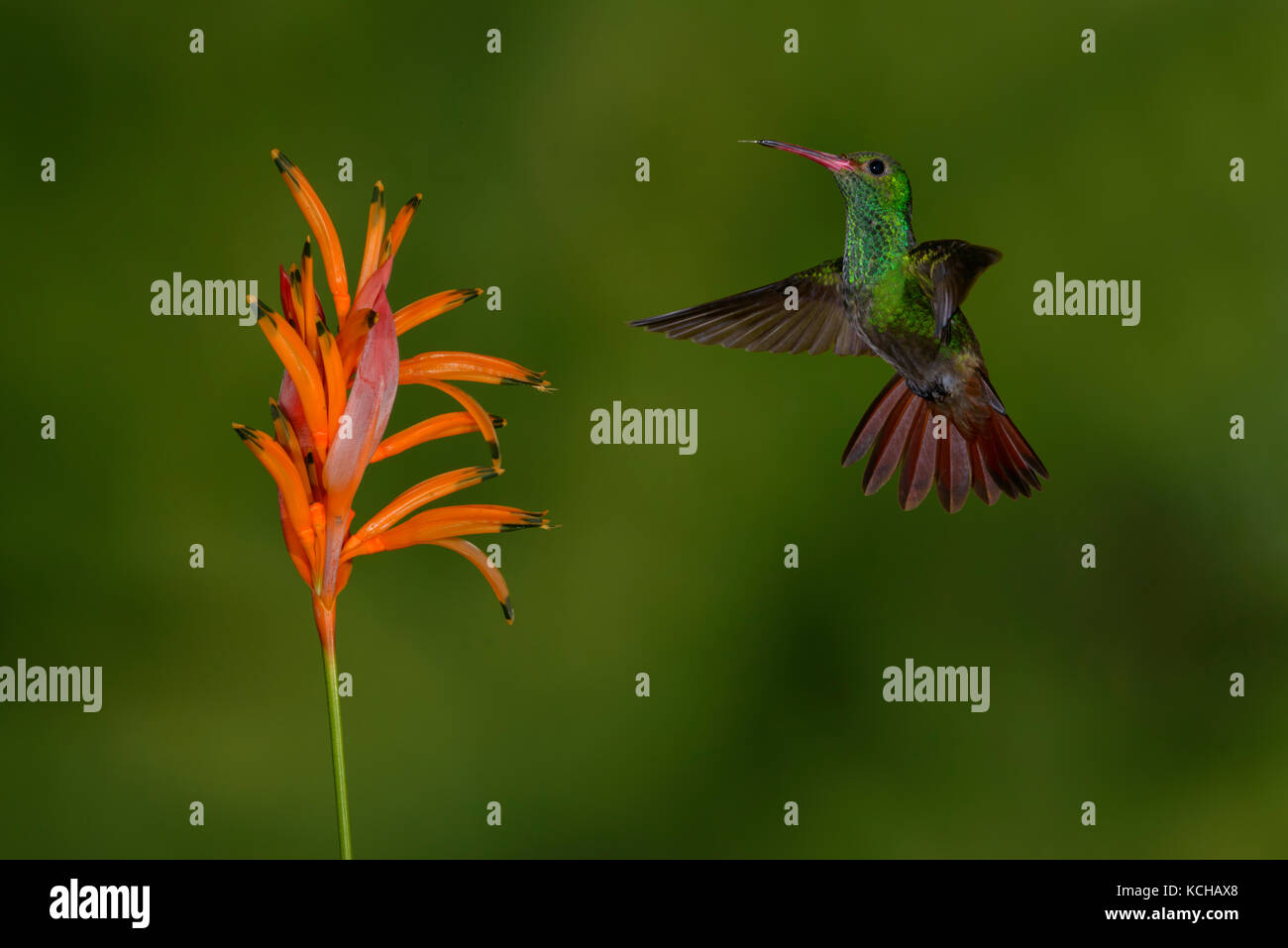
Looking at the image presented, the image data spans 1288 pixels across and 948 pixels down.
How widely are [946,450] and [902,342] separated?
121 mm

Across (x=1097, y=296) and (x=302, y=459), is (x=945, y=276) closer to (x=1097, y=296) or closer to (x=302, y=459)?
(x=302, y=459)

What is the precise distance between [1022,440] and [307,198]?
723 millimetres

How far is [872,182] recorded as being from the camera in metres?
1.18

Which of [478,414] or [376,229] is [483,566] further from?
[376,229]

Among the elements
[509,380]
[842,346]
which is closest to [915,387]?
[842,346]

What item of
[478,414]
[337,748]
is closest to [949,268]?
[478,414]

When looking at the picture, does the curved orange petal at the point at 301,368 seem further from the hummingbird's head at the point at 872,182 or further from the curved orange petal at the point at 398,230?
the hummingbird's head at the point at 872,182

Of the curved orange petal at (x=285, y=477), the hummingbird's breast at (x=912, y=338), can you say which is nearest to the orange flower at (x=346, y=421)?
the curved orange petal at (x=285, y=477)

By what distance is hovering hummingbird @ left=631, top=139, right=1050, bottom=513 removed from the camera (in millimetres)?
1184

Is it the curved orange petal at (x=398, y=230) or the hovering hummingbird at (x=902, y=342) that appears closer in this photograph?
the curved orange petal at (x=398, y=230)

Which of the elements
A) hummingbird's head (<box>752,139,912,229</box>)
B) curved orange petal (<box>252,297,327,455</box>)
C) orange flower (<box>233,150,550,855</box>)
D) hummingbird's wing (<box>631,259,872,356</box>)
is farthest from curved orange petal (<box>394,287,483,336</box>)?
hummingbird's head (<box>752,139,912,229</box>)

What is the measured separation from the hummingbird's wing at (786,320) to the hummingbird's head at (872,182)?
0.35 feet

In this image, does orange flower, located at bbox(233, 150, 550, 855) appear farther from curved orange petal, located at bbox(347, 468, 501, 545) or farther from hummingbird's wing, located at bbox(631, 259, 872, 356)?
hummingbird's wing, located at bbox(631, 259, 872, 356)

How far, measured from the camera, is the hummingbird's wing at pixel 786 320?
47.6 inches
